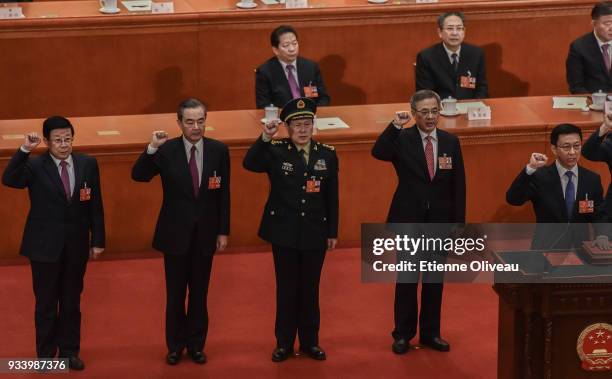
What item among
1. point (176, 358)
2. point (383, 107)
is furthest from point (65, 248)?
point (383, 107)

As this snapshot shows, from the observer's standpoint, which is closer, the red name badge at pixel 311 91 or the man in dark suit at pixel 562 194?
the man in dark suit at pixel 562 194

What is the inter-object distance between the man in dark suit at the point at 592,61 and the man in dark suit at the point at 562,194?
2748mm

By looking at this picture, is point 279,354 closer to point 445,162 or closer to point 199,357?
point 199,357

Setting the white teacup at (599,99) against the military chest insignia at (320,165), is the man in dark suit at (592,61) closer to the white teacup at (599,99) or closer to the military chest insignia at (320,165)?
the white teacup at (599,99)

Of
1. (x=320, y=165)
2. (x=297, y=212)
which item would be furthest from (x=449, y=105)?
(x=297, y=212)

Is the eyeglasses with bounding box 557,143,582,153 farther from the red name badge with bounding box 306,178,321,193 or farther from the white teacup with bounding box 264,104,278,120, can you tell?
the white teacup with bounding box 264,104,278,120

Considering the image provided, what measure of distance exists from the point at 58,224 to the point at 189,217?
68 cm

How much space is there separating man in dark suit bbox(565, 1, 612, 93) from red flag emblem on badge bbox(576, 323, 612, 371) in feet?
13.8

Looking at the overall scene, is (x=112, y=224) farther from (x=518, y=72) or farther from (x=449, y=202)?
(x=518, y=72)

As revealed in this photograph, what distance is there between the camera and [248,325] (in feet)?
25.1

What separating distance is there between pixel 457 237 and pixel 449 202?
10.8 inches

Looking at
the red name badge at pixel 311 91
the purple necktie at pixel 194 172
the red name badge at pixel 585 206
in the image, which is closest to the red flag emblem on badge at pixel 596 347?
the red name badge at pixel 585 206

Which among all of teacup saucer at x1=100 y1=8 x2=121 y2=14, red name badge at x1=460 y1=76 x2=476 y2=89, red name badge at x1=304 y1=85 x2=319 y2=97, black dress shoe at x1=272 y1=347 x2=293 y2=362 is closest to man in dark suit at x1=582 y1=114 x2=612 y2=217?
black dress shoe at x1=272 y1=347 x2=293 y2=362

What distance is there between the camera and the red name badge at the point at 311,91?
9.45 meters
